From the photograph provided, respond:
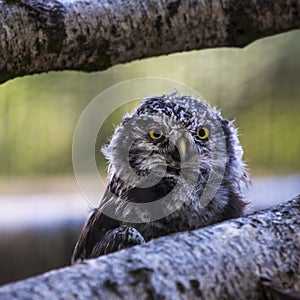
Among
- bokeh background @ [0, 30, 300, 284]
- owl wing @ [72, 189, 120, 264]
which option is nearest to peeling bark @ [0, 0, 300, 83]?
owl wing @ [72, 189, 120, 264]

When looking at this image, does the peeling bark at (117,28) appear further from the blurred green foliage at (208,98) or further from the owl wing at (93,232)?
the blurred green foliage at (208,98)

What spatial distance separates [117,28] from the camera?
1.51m

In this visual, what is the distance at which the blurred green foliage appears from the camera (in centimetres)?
359

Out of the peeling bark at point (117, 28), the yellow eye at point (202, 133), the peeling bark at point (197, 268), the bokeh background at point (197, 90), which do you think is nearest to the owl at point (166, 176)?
the yellow eye at point (202, 133)

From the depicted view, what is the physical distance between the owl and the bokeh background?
142cm

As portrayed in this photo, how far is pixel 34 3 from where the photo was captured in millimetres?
1411

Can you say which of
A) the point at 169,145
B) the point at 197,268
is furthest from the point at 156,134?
the point at 197,268

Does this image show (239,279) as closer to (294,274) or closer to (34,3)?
(294,274)

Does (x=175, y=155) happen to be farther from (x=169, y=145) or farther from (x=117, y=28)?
(x=117, y=28)

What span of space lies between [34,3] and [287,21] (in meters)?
0.59

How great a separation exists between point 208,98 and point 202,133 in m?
1.60

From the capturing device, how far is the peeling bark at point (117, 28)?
1.42 meters

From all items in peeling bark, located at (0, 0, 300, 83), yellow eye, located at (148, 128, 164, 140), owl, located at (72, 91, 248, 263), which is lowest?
owl, located at (72, 91, 248, 263)

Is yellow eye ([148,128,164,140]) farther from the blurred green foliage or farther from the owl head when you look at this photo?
the blurred green foliage
